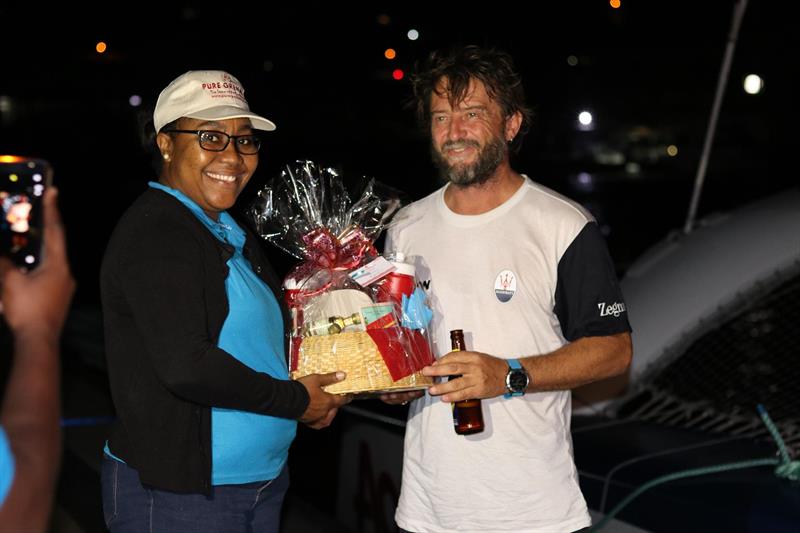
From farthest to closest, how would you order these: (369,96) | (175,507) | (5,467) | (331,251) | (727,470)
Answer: (369,96) < (727,470) < (331,251) < (175,507) < (5,467)

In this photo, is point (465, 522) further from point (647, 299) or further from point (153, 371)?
point (647, 299)

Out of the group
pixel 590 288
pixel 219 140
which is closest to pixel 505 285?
pixel 590 288

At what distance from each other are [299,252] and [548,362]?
0.75 meters

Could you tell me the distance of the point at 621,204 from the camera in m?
25.7

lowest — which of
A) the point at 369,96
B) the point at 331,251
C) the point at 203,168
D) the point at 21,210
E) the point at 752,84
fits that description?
the point at 21,210

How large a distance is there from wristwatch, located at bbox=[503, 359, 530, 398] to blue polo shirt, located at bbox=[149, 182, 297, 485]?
0.56m

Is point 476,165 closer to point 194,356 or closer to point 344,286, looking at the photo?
point 344,286

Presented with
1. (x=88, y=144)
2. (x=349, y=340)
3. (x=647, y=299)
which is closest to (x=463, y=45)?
(x=349, y=340)

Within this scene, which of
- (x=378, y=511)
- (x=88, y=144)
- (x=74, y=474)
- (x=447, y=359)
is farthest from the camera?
(x=88, y=144)

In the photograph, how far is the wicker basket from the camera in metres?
2.56

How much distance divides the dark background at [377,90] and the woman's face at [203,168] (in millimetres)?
10598

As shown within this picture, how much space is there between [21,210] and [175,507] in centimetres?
113

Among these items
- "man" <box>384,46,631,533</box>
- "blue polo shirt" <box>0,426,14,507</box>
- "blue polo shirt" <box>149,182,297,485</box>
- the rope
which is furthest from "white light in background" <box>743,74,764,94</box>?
"blue polo shirt" <box>0,426,14,507</box>

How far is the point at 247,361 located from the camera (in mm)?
2369
